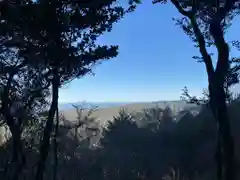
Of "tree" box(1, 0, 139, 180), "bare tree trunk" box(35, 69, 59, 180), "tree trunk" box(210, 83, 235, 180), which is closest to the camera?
"tree trunk" box(210, 83, 235, 180)

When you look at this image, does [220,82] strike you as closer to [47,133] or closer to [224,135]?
[224,135]

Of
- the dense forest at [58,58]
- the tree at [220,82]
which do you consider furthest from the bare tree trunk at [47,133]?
the tree at [220,82]

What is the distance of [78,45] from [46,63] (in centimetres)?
103

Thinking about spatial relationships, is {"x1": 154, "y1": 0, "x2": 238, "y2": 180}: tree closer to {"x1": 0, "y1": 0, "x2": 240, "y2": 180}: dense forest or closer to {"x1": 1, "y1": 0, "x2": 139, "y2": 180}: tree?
{"x1": 0, "y1": 0, "x2": 240, "y2": 180}: dense forest

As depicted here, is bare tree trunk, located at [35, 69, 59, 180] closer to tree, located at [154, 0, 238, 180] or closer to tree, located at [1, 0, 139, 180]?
tree, located at [1, 0, 139, 180]

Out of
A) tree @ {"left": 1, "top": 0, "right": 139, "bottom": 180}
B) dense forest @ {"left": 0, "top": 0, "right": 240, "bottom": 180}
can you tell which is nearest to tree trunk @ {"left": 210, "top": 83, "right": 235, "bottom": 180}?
dense forest @ {"left": 0, "top": 0, "right": 240, "bottom": 180}

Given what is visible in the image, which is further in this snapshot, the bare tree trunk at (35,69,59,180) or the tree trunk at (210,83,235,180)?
the bare tree trunk at (35,69,59,180)

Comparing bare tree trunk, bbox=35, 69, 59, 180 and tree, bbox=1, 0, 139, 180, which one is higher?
tree, bbox=1, 0, 139, 180

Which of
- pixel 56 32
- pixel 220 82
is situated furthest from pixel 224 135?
pixel 56 32

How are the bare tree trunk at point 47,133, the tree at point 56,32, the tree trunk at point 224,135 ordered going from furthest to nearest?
the bare tree trunk at point 47,133, the tree at point 56,32, the tree trunk at point 224,135

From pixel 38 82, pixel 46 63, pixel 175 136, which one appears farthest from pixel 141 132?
pixel 46 63

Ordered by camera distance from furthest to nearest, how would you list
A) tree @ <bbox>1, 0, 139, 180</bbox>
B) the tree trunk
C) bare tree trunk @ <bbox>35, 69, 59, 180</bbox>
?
bare tree trunk @ <bbox>35, 69, 59, 180</bbox>, tree @ <bbox>1, 0, 139, 180</bbox>, the tree trunk

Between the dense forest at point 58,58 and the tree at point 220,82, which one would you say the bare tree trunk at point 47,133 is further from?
the tree at point 220,82

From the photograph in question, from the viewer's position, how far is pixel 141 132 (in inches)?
1464
